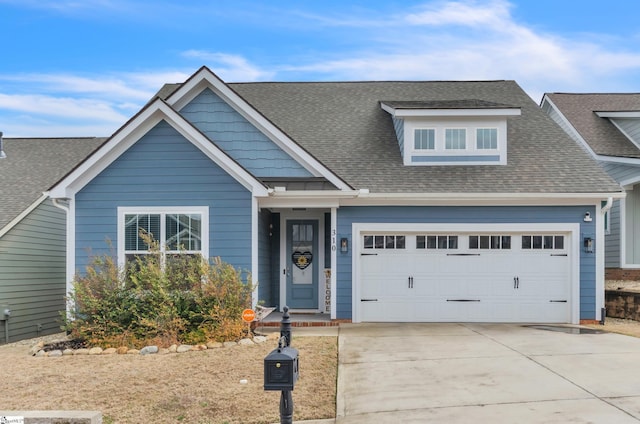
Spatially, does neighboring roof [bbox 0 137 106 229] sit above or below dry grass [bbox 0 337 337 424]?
above

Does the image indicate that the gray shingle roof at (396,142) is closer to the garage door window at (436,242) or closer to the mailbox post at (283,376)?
the garage door window at (436,242)

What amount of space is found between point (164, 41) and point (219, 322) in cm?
748

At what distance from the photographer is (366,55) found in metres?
18.7

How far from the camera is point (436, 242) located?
46.2 ft

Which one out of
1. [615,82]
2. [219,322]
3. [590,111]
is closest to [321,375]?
[219,322]

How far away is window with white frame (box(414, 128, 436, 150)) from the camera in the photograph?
15.0 metres

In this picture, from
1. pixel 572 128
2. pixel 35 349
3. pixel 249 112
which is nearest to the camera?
pixel 35 349

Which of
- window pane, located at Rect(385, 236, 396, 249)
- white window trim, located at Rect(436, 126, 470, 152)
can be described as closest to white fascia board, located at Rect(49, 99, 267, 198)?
window pane, located at Rect(385, 236, 396, 249)

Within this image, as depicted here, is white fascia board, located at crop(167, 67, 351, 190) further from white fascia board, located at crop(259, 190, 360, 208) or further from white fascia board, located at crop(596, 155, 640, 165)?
white fascia board, located at crop(596, 155, 640, 165)

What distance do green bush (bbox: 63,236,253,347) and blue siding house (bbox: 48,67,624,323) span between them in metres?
0.86

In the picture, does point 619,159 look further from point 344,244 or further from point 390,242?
point 344,244

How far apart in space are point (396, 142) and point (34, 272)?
9.99m

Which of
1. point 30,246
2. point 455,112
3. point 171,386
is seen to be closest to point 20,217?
point 30,246

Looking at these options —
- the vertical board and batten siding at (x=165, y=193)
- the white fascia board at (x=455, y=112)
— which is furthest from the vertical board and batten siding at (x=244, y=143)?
the white fascia board at (x=455, y=112)
